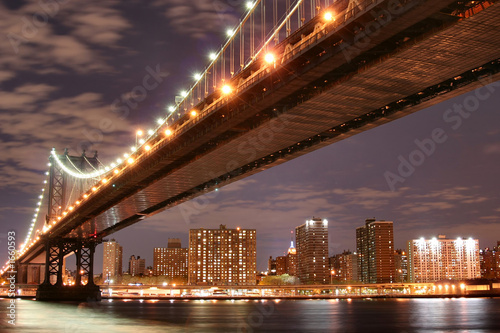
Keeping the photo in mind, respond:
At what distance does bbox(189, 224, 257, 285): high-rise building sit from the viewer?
17850cm

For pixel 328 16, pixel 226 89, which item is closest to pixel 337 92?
pixel 328 16

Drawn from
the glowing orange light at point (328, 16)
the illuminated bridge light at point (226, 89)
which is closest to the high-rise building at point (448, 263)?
the illuminated bridge light at point (226, 89)

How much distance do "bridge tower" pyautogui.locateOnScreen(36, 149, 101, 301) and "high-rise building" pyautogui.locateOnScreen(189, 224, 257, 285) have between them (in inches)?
3632

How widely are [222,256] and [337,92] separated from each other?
154m

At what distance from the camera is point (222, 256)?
17900 centimetres

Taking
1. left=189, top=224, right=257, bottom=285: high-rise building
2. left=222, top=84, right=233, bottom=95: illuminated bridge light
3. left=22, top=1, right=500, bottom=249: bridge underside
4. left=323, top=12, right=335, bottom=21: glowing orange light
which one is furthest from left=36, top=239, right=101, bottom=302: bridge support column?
left=189, top=224, right=257, bottom=285: high-rise building

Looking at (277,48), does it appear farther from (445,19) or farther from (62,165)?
(62,165)

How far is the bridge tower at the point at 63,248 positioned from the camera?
71.6m

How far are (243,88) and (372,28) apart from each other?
9420 millimetres

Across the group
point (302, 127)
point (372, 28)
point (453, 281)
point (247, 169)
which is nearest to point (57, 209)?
point (247, 169)

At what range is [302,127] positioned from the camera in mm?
33750

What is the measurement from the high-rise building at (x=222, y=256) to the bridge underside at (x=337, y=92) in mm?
132733

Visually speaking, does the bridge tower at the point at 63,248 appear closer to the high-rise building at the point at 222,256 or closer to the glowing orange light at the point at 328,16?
the glowing orange light at the point at 328,16

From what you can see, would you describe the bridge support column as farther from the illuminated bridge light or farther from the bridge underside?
the illuminated bridge light
